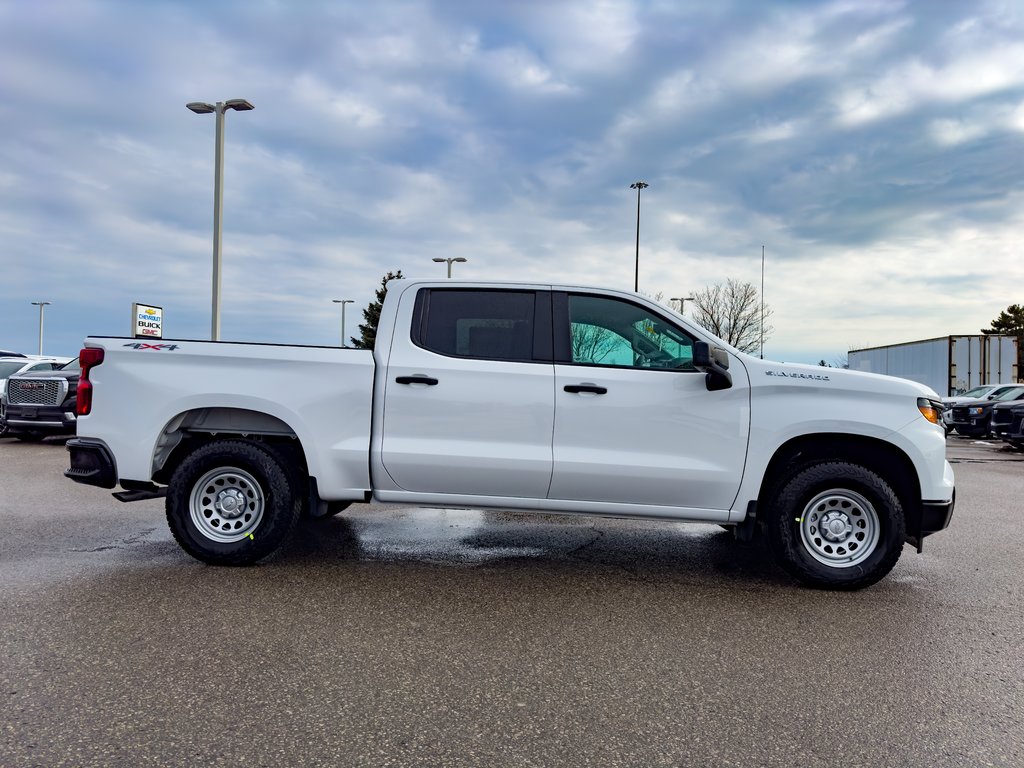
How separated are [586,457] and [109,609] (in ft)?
9.82

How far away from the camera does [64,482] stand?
32.2ft

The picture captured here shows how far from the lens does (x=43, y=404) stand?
1448cm

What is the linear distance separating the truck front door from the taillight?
10.6ft

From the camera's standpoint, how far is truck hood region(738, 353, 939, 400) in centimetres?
521

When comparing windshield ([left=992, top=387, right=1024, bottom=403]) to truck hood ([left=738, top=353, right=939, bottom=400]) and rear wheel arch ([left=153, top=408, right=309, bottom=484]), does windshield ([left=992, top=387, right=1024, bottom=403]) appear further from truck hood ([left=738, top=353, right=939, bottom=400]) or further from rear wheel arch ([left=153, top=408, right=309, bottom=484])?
rear wheel arch ([left=153, top=408, right=309, bottom=484])

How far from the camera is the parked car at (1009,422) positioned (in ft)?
Result: 56.0

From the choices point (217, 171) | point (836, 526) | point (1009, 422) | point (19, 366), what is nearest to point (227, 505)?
point (836, 526)

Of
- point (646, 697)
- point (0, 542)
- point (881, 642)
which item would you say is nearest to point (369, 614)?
point (646, 697)

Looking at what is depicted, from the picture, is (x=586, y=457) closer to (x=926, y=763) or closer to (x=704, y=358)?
(x=704, y=358)

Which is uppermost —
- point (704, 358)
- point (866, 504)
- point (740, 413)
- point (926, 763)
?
point (704, 358)

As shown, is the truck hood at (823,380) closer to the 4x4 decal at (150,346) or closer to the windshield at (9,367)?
the 4x4 decal at (150,346)

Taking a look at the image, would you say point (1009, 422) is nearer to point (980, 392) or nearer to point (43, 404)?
point (980, 392)

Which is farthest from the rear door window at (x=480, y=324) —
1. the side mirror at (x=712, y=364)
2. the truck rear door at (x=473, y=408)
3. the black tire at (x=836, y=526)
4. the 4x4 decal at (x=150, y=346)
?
the black tire at (x=836, y=526)

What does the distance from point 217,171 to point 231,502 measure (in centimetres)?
1311
